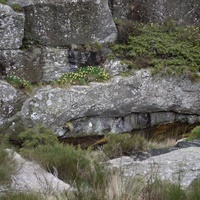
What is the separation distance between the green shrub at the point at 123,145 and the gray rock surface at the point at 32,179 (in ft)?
6.87

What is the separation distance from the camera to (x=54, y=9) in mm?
11039

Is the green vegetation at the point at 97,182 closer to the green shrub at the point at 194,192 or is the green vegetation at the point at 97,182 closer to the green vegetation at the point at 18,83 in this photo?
the green shrub at the point at 194,192

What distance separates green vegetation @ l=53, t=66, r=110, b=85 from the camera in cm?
1048

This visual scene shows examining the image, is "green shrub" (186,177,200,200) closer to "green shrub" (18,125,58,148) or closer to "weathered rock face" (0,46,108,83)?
"green shrub" (18,125,58,148)

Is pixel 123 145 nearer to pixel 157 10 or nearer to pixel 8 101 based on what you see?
pixel 8 101

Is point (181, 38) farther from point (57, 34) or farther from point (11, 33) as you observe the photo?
point (11, 33)

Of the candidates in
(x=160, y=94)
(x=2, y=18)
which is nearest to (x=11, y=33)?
(x=2, y=18)

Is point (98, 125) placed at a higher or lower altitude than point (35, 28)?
lower

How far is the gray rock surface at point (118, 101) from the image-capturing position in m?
10.0

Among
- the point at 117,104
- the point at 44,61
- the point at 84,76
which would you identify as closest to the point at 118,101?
the point at 117,104

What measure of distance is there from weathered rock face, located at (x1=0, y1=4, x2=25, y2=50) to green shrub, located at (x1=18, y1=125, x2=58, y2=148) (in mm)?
2539

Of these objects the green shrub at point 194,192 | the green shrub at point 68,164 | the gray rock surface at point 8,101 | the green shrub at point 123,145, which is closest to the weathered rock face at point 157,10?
the gray rock surface at point 8,101

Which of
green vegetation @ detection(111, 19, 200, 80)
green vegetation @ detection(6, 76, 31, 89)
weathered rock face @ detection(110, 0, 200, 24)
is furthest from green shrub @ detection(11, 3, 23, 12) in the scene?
weathered rock face @ detection(110, 0, 200, 24)

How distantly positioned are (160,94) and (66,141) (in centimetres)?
299
